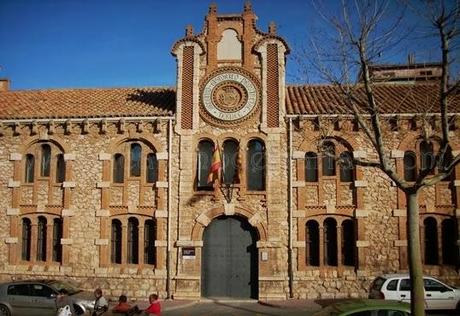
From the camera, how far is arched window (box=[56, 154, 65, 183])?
2442cm

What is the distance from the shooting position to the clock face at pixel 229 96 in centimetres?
2350

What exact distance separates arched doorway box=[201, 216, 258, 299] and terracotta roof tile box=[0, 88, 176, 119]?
239 inches

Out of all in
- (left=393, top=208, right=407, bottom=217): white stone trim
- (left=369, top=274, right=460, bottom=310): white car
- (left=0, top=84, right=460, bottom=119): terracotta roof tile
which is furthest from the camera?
(left=0, top=84, right=460, bottom=119): terracotta roof tile

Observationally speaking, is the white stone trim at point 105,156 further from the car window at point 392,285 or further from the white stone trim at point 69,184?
the car window at point 392,285

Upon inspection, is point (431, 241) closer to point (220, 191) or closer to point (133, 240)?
point (220, 191)

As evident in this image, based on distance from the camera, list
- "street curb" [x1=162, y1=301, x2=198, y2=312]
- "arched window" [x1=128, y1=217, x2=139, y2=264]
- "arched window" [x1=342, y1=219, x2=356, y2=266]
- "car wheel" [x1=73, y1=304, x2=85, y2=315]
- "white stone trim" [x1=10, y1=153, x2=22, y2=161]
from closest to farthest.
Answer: "car wheel" [x1=73, y1=304, x2=85, y2=315] < "street curb" [x1=162, y1=301, x2=198, y2=312] < "arched window" [x1=342, y1=219, x2=356, y2=266] < "arched window" [x1=128, y1=217, x2=139, y2=264] < "white stone trim" [x1=10, y1=153, x2=22, y2=161]

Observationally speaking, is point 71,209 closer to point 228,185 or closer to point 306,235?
point 228,185

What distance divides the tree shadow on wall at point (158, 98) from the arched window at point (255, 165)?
4.22 metres

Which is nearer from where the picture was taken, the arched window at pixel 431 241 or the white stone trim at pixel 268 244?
the white stone trim at pixel 268 244

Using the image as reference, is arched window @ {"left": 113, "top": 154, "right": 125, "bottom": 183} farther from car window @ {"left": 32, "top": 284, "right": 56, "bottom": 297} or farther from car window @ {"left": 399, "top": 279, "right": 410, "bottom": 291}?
car window @ {"left": 399, "top": 279, "right": 410, "bottom": 291}

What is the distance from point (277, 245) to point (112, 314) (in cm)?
1020

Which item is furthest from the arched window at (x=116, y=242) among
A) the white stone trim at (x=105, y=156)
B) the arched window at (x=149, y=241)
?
the white stone trim at (x=105, y=156)

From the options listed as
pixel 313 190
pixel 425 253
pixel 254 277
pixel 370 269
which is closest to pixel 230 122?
pixel 313 190

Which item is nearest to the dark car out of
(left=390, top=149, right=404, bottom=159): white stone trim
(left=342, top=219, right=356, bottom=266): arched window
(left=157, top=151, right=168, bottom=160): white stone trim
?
(left=157, top=151, right=168, bottom=160): white stone trim
